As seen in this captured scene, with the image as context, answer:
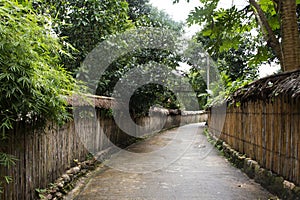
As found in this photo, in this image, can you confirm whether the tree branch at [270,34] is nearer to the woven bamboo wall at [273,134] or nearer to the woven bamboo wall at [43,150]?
the woven bamboo wall at [273,134]

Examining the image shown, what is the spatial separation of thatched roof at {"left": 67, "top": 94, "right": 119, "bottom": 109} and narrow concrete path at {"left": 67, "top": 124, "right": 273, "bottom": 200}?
1.75 m

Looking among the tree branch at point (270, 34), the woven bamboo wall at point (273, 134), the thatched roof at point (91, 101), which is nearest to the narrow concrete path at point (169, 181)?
the woven bamboo wall at point (273, 134)

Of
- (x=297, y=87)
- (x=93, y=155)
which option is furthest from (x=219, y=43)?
(x=93, y=155)

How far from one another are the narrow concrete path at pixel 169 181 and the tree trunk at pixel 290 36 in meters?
2.57

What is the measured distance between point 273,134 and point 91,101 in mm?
4126

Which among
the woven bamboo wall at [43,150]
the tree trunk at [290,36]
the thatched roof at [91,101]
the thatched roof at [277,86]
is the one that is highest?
the tree trunk at [290,36]

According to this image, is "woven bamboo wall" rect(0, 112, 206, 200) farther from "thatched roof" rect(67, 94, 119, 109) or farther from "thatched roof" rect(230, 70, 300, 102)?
"thatched roof" rect(230, 70, 300, 102)

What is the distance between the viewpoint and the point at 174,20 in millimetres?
24266

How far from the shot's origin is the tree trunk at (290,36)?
5.55 m

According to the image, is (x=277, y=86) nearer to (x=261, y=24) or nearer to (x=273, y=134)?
(x=273, y=134)

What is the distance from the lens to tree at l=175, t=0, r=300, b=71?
5.57m

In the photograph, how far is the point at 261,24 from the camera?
20.7 feet

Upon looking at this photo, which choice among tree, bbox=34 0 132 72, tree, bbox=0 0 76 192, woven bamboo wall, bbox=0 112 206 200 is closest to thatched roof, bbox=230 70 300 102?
tree, bbox=0 0 76 192

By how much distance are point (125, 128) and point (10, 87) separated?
9889mm
